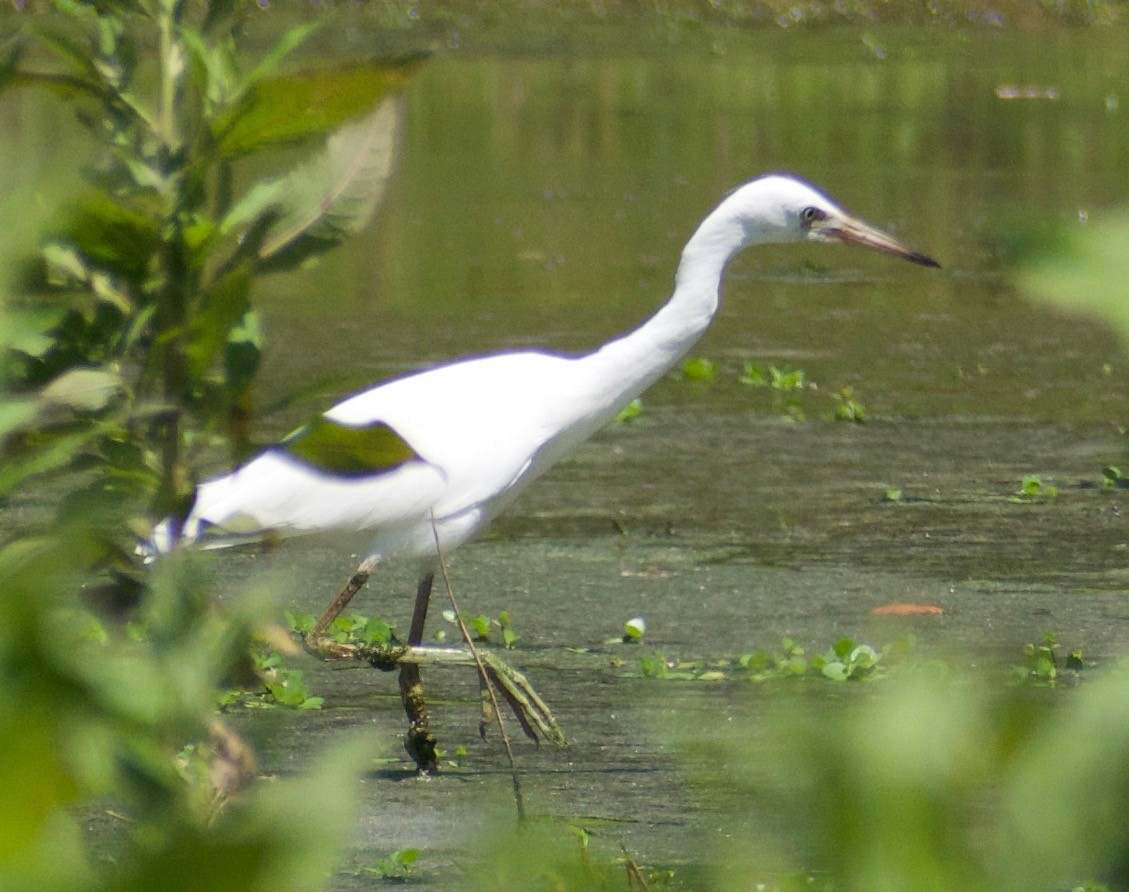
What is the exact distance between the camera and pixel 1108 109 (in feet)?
52.2

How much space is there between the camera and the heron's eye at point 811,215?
4.50 meters

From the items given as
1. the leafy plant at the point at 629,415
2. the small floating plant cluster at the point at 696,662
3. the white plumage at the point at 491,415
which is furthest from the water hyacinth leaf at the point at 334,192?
the leafy plant at the point at 629,415

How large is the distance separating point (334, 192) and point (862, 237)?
3092mm

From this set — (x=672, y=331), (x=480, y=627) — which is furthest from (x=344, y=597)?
(x=672, y=331)

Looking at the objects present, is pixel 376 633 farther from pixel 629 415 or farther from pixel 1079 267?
pixel 1079 267

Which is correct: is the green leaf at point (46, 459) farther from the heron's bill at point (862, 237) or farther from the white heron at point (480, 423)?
the heron's bill at point (862, 237)

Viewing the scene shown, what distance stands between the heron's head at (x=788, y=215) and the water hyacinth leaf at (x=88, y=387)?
2.92 meters

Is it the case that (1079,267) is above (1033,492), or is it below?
above

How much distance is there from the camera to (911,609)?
16.1 feet

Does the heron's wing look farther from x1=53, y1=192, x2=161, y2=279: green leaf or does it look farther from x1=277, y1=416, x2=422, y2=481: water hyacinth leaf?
x1=277, y1=416, x2=422, y2=481: water hyacinth leaf

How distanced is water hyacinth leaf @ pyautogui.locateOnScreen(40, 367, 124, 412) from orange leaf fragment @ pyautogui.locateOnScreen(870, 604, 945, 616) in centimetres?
339

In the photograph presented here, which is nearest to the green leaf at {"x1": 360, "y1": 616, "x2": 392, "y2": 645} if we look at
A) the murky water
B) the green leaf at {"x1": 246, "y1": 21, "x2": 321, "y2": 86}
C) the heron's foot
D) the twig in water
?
the murky water

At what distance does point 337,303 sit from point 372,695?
4753mm

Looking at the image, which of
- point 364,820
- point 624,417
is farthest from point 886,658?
point 624,417
